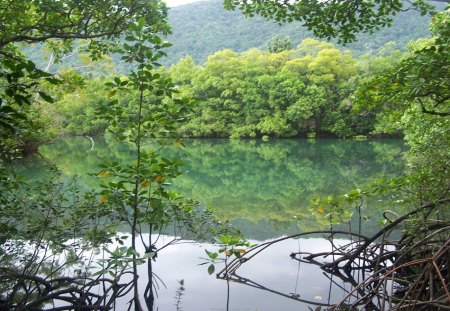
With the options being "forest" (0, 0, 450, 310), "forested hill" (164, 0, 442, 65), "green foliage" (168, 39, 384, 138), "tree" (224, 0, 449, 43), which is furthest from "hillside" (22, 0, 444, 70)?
"tree" (224, 0, 449, 43)

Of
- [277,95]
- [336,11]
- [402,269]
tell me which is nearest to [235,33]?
[277,95]

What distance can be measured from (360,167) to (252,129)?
59.3 ft

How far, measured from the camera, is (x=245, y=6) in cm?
417

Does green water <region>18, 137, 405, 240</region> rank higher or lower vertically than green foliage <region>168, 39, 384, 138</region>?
higher

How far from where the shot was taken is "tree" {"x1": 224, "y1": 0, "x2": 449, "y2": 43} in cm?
371

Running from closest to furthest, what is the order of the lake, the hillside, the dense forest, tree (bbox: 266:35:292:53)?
1. the lake
2. the dense forest
3. tree (bbox: 266:35:292:53)
4. the hillside

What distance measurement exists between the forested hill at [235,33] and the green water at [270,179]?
124ft

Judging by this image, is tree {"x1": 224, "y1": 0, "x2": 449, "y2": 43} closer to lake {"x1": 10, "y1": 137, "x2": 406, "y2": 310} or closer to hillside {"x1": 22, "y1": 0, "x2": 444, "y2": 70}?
lake {"x1": 10, "y1": 137, "x2": 406, "y2": 310}

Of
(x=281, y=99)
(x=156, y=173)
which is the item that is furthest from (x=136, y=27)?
(x=281, y=99)

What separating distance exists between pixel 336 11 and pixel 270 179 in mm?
10532

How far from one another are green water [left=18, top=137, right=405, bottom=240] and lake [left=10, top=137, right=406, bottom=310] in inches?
0.8

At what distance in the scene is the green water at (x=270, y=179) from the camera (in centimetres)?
804

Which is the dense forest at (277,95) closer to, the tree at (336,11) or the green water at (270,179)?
the green water at (270,179)

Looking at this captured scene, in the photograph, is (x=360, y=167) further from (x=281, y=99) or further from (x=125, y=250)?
(x=281, y=99)
